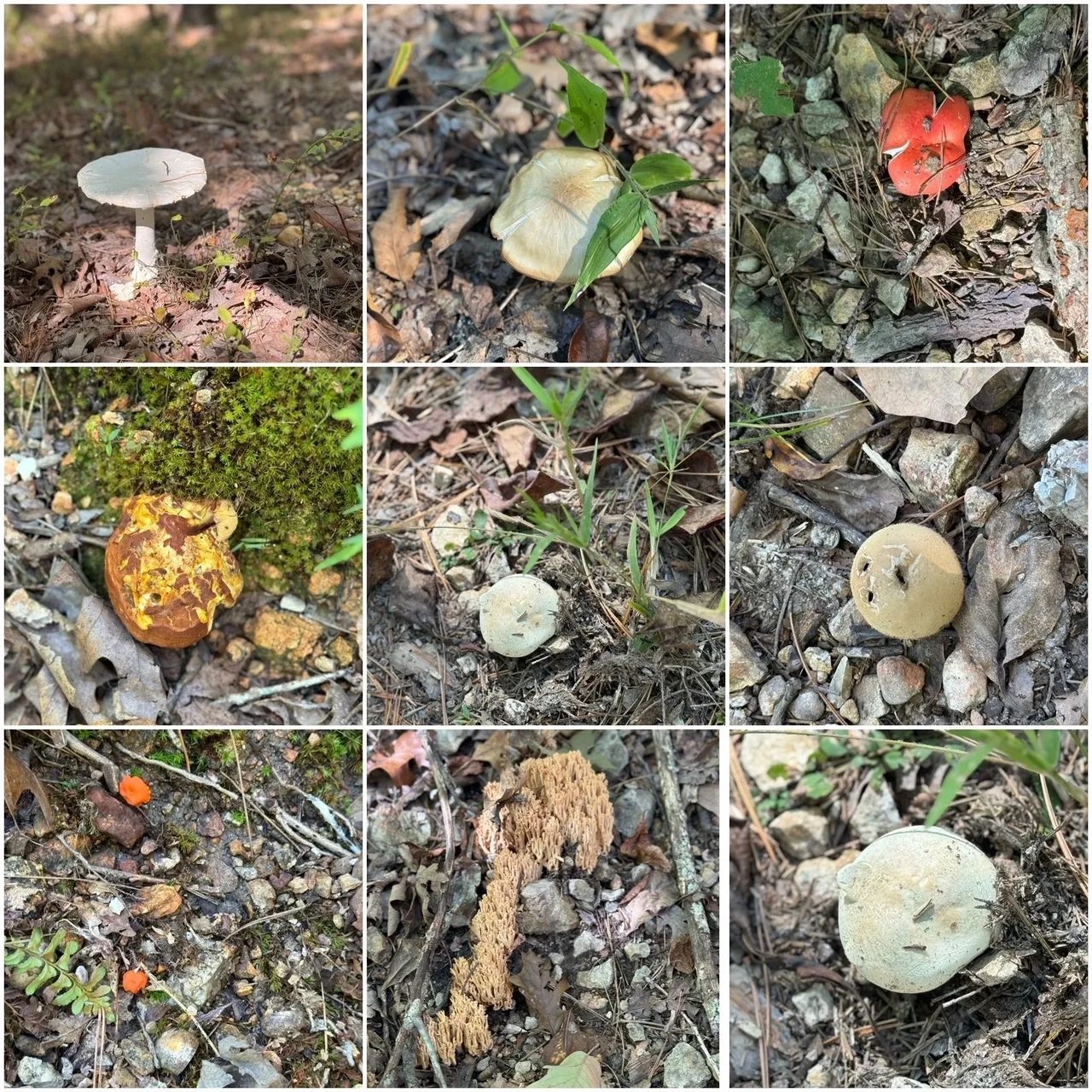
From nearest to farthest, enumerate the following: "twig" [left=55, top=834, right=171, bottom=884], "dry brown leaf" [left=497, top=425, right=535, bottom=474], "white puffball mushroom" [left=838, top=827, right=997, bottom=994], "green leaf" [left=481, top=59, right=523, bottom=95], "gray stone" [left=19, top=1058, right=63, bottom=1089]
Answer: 1. "white puffball mushroom" [left=838, top=827, right=997, bottom=994]
2. "gray stone" [left=19, top=1058, right=63, bottom=1089]
3. "twig" [left=55, top=834, right=171, bottom=884]
4. "dry brown leaf" [left=497, top=425, right=535, bottom=474]
5. "green leaf" [left=481, top=59, right=523, bottom=95]

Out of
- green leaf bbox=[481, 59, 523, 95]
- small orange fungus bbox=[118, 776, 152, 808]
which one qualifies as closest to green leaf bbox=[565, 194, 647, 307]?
green leaf bbox=[481, 59, 523, 95]

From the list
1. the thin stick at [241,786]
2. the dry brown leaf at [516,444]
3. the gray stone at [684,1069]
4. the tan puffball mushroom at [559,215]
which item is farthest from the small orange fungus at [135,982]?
the tan puffball mushroom at [559,215]

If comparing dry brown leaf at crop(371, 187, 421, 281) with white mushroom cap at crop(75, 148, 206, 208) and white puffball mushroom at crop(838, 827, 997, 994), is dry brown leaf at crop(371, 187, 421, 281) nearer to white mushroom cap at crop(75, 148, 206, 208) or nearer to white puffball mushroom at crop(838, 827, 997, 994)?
white mushroom cap at crop(75, 148, 206, 208)

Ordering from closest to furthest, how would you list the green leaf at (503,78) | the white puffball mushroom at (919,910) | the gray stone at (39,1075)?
1. the white puffball mushroom at (919,910)
2. the gray stone at (39,1075)
3. the green leaf at (503,78)

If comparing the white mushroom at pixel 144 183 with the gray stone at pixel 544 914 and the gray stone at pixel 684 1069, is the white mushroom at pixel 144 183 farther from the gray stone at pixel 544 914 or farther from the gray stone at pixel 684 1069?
the gray stone at pixel 684 1069

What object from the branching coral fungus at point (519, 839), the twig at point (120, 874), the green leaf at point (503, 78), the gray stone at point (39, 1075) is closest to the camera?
Result: the branching coral fungus at point (519, 839)

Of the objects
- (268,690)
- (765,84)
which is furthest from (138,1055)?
(765,84)

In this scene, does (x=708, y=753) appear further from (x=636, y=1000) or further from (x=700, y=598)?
(x=636, y=1000)
